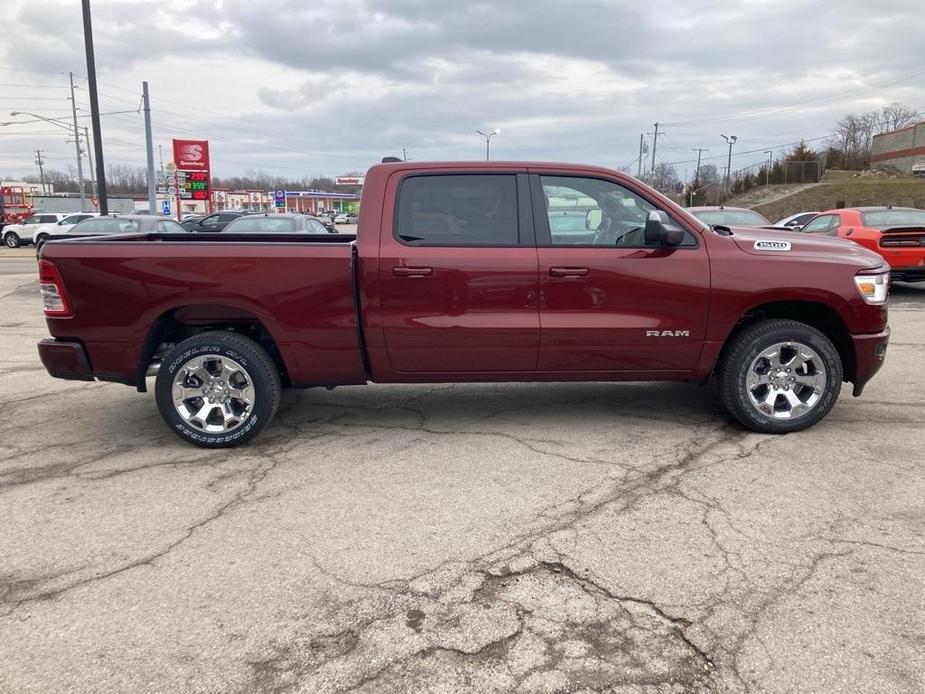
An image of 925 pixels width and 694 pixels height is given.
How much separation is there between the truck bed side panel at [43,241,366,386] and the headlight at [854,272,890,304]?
3.56m

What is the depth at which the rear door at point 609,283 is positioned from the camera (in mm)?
4672

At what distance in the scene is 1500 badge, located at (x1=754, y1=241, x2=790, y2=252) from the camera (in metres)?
4.75

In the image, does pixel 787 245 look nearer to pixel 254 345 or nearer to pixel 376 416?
pixel 376 416

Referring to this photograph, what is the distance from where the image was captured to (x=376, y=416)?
551cm

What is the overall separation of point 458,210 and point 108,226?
14.1 m

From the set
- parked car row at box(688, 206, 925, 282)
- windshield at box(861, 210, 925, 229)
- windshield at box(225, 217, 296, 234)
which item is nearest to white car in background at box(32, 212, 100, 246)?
windshield at box(225, 217, 296, 234)

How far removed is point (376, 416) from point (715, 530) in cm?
288

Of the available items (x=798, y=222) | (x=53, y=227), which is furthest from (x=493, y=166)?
(x=53, y=227)

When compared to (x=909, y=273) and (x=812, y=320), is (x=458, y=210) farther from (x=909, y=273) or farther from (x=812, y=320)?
(x=909, y=273)

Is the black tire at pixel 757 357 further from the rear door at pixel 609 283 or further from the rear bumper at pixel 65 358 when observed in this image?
the rear bumper at pixel 65 358

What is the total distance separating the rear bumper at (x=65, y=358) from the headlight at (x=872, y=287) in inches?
213

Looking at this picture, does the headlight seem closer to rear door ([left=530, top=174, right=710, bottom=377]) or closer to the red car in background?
rear door ([left=530, top=174, right=710, bottom=377])

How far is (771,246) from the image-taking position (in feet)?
15.6

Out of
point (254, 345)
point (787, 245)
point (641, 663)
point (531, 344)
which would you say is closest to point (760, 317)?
point (787, 245)
